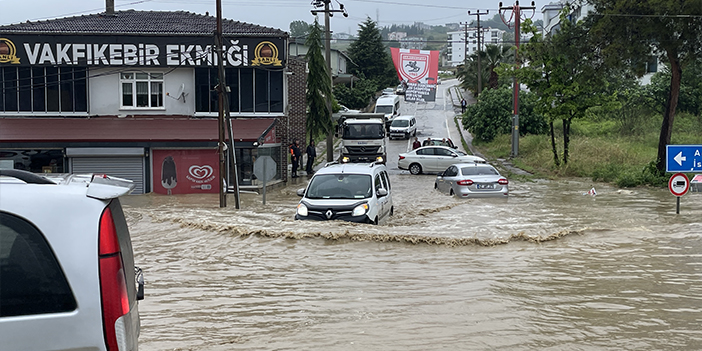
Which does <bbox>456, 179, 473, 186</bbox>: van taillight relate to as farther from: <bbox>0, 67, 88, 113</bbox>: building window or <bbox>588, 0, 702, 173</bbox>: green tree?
<bbox>0, 67, 88, 113</bbox>: building window

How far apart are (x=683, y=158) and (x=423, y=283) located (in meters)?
9.66

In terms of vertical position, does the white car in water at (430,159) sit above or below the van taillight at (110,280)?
below

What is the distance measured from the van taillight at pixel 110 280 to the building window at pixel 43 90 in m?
28.7

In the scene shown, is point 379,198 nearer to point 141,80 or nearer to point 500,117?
point 141,80

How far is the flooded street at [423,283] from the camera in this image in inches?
272

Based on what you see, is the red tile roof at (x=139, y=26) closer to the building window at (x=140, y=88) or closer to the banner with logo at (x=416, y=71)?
the building window at (x=140, y=88)

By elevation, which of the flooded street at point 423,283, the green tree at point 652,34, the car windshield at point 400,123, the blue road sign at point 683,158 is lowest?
the flooded street at point 423,283

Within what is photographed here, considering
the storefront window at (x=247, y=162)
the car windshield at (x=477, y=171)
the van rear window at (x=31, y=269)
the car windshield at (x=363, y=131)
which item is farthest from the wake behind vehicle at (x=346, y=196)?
the car windshield at (x=363, y=131)

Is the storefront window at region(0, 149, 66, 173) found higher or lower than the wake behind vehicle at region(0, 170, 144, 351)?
lower

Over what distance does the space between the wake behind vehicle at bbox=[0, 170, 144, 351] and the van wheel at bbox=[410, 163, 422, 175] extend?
31221 mm

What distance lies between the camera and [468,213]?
17578mm

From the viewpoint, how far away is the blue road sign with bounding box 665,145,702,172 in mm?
15773

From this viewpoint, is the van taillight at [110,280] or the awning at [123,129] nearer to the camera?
the van taillight at [110,280]

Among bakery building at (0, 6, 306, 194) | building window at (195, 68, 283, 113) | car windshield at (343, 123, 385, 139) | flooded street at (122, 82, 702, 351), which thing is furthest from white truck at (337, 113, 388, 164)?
flooded street at (122, 82, 702, 351)
